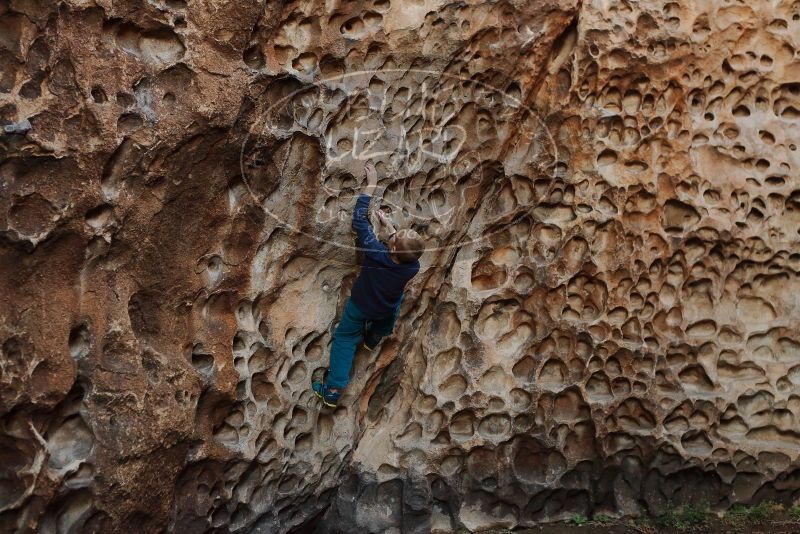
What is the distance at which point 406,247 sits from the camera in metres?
4.01

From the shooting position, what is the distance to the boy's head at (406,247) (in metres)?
4.01

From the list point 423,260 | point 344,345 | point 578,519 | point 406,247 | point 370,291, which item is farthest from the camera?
point 578,519

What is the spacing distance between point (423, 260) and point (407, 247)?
1.95ft

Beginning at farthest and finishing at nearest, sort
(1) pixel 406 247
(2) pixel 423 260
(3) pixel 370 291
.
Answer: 1. (2) pixel 423 260
2. (3) pixel 370 291
3. (1) pixel 406 247

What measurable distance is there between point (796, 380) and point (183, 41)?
3.59 m

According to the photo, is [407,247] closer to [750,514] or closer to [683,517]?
[683,517]

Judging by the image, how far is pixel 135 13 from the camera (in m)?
3.43

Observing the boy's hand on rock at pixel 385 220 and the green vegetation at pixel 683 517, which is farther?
the green vegetation at pixel 683 517

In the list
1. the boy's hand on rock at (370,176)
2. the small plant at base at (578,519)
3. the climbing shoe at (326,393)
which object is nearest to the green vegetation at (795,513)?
the small plant at base at (578,519)

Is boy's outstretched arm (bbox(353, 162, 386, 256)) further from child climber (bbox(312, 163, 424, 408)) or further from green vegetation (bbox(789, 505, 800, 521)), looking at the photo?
green vegetation (bbox(789, 505, 800, 521))

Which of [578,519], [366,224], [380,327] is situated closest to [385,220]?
[366,224]

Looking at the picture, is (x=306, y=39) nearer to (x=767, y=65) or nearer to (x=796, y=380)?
(x=767, y=65)

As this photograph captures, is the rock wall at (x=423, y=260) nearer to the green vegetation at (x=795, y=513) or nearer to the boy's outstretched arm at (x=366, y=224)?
the boy's outstretched arm at (x=366, y=224)

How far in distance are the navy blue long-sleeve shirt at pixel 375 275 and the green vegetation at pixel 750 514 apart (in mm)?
2314
